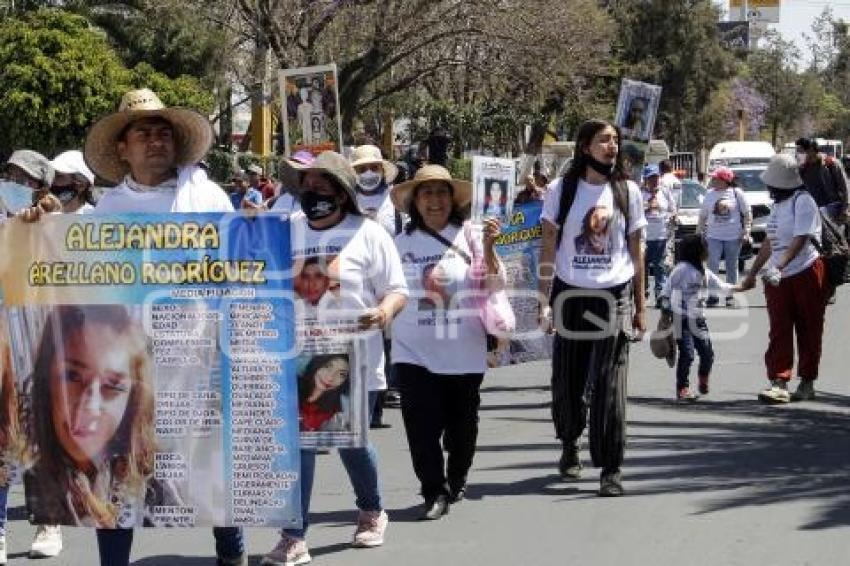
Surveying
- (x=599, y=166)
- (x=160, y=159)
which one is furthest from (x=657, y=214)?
(x=160, y=159)

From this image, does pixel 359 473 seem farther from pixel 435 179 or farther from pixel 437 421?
pixel 435 179

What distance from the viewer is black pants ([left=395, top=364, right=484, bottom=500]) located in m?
8.05

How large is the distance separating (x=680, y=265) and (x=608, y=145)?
447cm

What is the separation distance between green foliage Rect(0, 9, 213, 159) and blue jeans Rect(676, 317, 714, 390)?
1830 centimetres

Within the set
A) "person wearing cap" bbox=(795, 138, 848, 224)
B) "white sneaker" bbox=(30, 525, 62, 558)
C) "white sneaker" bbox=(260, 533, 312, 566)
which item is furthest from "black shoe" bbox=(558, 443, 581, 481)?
"person wearing cap" bbox=(795, 138, 848, 224)

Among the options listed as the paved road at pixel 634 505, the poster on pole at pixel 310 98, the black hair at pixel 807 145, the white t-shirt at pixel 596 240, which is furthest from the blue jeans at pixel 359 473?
the black hair at pixel 807 145

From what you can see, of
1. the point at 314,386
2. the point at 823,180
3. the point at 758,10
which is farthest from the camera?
the point at 758,10

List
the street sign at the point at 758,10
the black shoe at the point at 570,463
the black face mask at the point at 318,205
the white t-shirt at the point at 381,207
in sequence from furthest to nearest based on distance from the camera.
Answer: the street sign at the point at 758,10
the white t-shirt at the point at 381,207
the black shoe at the point at 570,463
the black face mask at the point at 318,205

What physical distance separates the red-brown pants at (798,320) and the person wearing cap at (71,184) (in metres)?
5.93

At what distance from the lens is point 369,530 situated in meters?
7.45

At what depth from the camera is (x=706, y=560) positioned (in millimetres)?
6980

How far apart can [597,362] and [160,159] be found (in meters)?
2.97

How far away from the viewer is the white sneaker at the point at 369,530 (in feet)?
24.4

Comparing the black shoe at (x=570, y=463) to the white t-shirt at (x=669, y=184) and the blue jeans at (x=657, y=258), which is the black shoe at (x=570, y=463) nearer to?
the blue jeans at (x=657, y=258)
